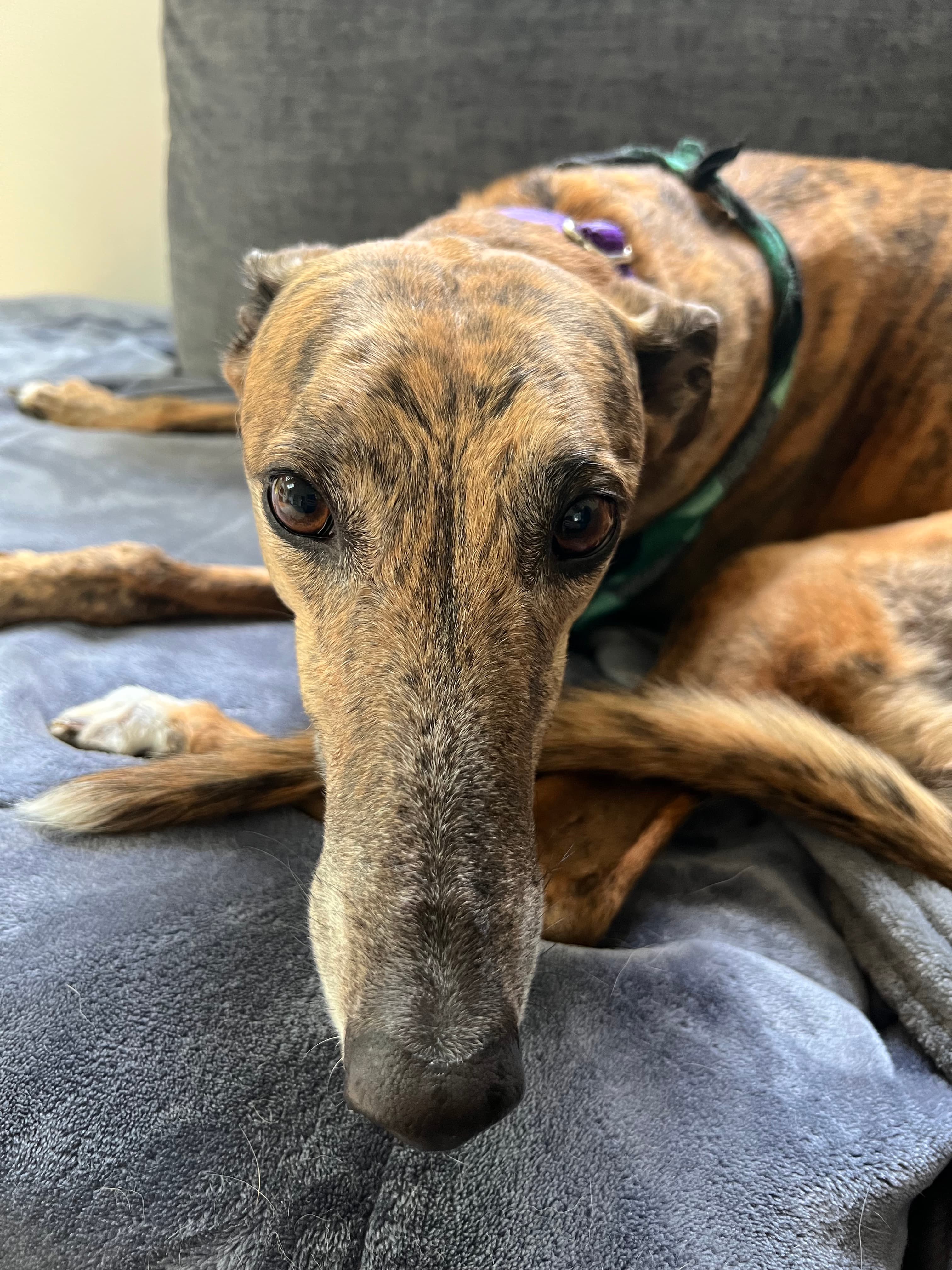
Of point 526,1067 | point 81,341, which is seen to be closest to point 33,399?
point 81,341

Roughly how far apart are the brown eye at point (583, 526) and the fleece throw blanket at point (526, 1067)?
60 cm

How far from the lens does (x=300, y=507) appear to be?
1149mm

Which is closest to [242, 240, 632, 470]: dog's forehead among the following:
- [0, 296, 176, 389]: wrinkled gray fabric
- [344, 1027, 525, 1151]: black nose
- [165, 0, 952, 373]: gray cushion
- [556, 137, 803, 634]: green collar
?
[556, 137, 803, 634]: green collar

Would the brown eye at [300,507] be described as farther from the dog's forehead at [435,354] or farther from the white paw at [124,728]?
the white paw at [124,728]

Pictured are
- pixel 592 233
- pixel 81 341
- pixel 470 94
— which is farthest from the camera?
pixel 81 341

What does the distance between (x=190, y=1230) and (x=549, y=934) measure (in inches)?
24.5

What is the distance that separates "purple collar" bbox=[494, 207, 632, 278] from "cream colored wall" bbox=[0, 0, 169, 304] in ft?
12.4

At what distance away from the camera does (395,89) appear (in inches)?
105

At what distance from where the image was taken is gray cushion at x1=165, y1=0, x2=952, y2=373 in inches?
92.0

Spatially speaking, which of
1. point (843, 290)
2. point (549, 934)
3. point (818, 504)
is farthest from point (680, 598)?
point (549, 934)

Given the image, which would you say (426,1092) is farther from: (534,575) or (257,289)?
(257,289)

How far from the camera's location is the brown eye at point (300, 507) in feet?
3.72

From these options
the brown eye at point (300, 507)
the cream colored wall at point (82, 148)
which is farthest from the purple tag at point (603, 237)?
the cream colored wall at point (82, 148)

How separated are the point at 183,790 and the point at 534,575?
0.64m
